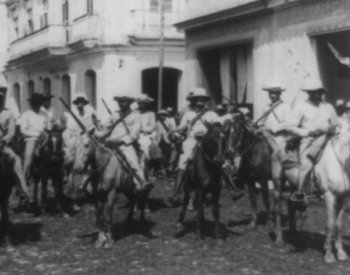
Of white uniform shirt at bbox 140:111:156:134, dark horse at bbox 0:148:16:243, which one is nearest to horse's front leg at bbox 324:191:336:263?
white uniform shirt at bbox 140:111:156:134

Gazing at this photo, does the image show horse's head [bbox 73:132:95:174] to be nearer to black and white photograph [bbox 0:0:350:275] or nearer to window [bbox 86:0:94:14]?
black and white photograph [bbox 0:0:350:275]

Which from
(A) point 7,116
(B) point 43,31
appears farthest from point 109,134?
(B) point 43,31

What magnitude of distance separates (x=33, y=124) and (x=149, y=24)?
11788mm

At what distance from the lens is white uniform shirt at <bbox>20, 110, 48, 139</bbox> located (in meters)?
11.8

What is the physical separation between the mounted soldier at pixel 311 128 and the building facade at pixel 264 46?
A: 388 cm

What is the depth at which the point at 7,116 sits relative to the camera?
930 centimetres

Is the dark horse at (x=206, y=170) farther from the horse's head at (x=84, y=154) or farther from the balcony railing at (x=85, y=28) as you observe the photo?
the balcony railing at (x=85, y=28)

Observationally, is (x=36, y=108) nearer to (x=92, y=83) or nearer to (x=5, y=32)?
(x=92, y=83)

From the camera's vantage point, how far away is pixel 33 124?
38.6ft

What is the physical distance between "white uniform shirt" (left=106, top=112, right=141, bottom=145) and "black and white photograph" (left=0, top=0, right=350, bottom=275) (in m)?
0.02

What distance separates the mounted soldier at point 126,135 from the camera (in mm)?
9430

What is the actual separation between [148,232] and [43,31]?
18.9 metres

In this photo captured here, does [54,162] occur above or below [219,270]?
above

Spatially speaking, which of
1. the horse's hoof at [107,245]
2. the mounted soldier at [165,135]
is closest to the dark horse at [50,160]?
the horse's hoof at [107,245]
